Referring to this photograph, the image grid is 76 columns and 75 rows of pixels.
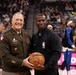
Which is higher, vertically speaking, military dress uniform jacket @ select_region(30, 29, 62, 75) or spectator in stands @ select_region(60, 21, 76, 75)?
military dress uniform jacket @ select_region(30, 29, 62, 75)

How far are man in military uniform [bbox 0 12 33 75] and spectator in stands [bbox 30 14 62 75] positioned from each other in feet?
0.58

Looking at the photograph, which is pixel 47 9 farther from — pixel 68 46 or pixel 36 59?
pixel 36 59

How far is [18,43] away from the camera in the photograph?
15.5 feet

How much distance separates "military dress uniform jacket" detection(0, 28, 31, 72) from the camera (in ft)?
15.3

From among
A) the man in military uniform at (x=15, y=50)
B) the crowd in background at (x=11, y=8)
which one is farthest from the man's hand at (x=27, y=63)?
the crowd in background at (x=11, y=8)

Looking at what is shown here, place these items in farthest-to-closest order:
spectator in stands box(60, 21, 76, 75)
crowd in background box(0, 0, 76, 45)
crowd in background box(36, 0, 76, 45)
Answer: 1. crowd in background box(0, 0, 76, 45)
2. crowd in background box(36, 0, 76, 45)
3. spectator in stands box(60, 21, 76, 75)

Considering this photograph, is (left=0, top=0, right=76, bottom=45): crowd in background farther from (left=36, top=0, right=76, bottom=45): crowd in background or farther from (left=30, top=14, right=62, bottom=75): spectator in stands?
(left=30, top=14, right=62, bottom=75): spectator in stands

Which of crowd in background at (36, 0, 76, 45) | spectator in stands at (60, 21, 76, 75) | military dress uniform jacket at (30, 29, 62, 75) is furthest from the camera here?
crowd in background at (36, 0, 76, 45)

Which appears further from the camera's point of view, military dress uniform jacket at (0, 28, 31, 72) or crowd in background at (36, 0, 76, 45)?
crowd in background at (36, 0, 76, 45)

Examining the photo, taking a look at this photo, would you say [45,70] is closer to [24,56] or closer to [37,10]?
[24,56]

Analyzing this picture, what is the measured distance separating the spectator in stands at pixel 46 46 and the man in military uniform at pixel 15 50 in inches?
7.0

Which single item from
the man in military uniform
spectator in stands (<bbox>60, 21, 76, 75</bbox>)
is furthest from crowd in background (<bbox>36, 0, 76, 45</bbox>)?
the man in military uniform

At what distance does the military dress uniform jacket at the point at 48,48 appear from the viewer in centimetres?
479

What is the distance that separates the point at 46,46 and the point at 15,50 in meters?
0.51
